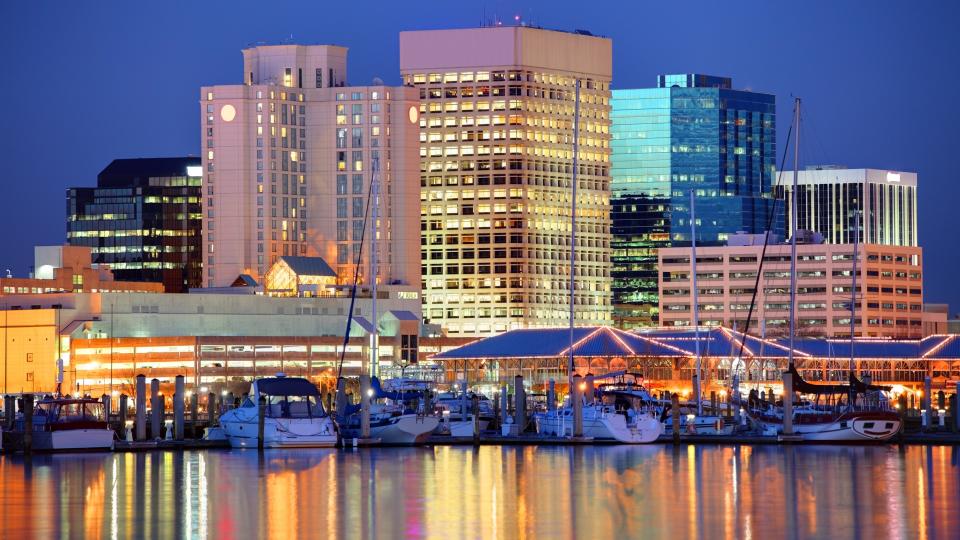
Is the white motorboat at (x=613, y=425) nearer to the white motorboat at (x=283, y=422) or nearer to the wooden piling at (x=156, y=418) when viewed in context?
the white motorboat at (x=283, y=422)

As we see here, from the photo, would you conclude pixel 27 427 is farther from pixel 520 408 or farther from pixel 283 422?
pixel 520 408

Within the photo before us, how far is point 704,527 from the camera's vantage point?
75750 millimetres

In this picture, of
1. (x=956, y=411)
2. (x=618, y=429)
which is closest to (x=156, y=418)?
(x=618, y=429)

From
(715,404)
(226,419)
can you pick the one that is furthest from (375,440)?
(715,404)

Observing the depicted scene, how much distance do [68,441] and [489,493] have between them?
136 feet

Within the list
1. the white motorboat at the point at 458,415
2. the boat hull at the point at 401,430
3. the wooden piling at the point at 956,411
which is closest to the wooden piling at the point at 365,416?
the boat hull at the point at 401,430

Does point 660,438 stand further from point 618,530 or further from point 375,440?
point 618,530

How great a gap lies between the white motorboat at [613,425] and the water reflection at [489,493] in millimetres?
6682

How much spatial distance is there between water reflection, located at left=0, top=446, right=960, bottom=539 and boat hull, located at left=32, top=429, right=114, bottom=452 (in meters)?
3.46

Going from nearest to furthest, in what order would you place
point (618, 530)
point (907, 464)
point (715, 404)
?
point (618, 530), point (907, 464), point (715, 404)

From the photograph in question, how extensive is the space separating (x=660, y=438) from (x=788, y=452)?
13.1 m

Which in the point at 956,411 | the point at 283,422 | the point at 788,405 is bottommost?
the point at 956,411

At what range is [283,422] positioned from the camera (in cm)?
12669

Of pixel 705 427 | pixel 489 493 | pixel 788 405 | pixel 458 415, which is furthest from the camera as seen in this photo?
pixel 458 415
